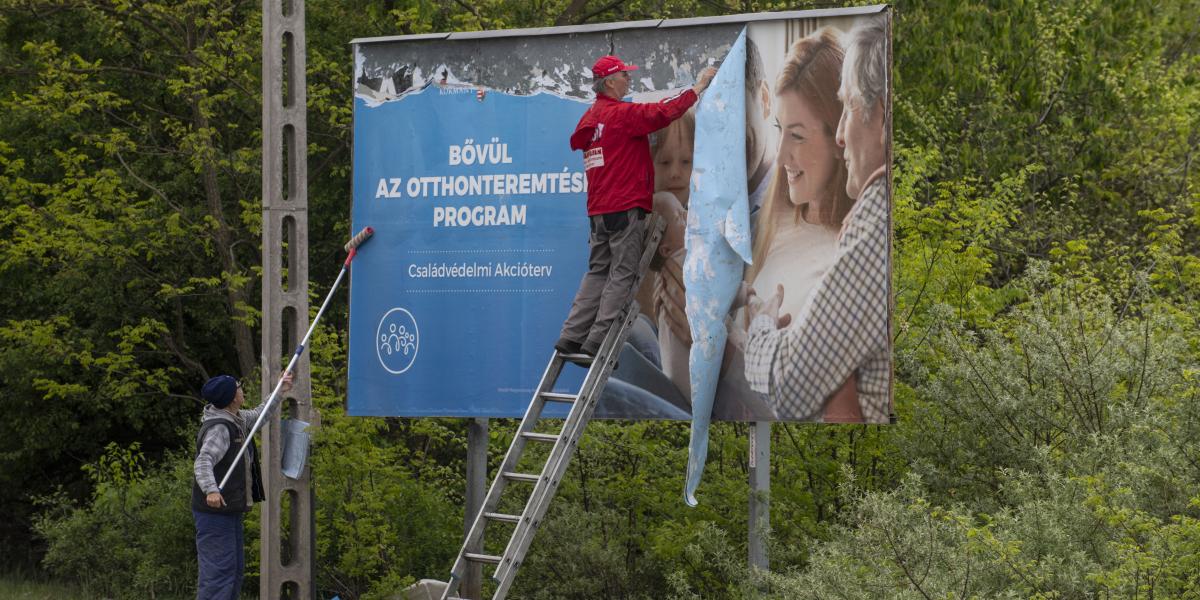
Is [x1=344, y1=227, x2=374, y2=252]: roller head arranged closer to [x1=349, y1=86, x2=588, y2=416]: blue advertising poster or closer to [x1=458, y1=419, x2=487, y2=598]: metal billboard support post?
[x1=349, y1=86, x2=588, y2=416]: blue advertising poster

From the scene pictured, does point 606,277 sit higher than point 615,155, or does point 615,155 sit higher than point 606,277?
point 615,155

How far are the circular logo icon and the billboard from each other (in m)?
0.02

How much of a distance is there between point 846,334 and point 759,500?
4.79ft

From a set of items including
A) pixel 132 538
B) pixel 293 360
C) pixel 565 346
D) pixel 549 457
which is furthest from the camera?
pixel 132 538

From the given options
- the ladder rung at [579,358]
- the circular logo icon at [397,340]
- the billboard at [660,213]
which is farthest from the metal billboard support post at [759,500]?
the circular logo icon at [397,340]

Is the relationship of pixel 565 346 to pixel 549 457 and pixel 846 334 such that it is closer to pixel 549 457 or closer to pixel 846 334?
pixel 549 457

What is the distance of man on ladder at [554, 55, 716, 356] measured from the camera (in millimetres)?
9008

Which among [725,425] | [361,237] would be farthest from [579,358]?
[725,425]

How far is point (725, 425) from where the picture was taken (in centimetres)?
1228

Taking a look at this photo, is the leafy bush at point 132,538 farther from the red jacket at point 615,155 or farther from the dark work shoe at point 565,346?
the red jacket at point 615,155

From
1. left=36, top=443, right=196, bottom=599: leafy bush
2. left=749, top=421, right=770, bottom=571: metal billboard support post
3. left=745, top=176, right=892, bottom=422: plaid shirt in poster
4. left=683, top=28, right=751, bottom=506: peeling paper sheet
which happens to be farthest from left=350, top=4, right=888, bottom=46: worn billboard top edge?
left=36, top=443, right=196, bottom=599: leafy bush

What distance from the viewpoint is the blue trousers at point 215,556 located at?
31.6 ft

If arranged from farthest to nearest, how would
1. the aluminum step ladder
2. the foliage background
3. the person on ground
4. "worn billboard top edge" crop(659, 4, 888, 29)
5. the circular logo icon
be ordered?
1. the circular logo icon
2. the person on ground
3. "worn billboard top edge" crop(659, 4, 888, 29)
4. the foliage background
5. the aluminum step ladder

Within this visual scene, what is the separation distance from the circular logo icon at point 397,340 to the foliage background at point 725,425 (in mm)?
1217
